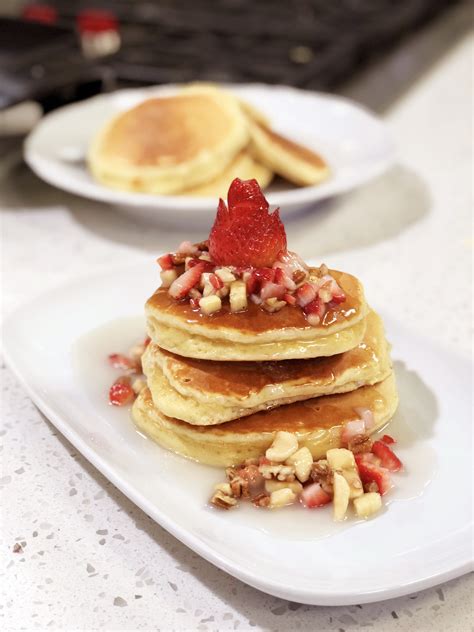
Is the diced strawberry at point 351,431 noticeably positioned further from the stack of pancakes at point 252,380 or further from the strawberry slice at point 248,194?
the strawberry slice at point 248,194

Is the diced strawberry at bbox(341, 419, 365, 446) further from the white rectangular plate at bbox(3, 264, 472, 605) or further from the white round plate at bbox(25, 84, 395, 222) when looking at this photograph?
the white round plate at bbox(25, 84, 395, 222)

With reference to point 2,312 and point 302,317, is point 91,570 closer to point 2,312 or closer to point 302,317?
point 302,317

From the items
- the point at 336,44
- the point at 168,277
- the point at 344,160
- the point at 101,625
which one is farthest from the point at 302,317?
the point at 336,44

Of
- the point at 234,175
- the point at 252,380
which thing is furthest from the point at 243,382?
the point at 234,175

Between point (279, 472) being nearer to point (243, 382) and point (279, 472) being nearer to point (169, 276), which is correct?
point (243, 382)

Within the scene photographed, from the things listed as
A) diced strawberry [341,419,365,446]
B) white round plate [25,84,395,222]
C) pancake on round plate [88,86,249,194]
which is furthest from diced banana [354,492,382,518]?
pancake on round plate [88,86,249,194]

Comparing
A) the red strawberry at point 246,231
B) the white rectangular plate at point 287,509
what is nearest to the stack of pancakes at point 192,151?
the white rectangular plate at point 287,509
